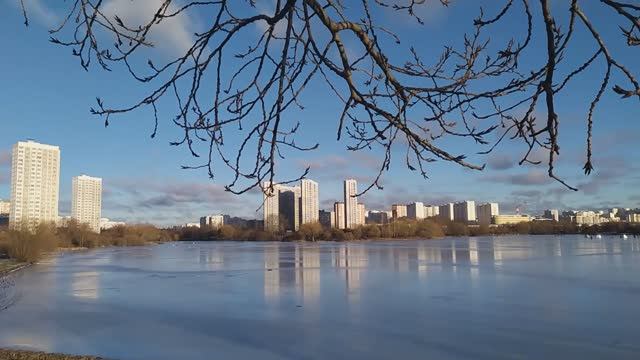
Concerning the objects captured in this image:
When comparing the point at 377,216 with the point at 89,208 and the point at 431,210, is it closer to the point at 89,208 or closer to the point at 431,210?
the point at 431,210

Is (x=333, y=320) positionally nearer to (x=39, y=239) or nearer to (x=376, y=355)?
(x=376, y=355)

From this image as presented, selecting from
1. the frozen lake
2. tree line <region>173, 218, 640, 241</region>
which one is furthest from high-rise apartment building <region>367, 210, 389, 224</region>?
the frozen lake

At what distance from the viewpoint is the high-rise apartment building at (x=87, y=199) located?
83125 mm

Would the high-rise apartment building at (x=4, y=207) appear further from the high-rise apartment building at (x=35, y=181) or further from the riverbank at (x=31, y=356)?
the riverbank at (x=31, y=356)

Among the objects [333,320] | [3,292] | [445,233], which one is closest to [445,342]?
[333,320]

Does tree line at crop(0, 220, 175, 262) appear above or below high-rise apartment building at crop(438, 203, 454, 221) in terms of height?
below

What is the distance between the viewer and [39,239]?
2994 cm

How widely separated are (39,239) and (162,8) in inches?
1260

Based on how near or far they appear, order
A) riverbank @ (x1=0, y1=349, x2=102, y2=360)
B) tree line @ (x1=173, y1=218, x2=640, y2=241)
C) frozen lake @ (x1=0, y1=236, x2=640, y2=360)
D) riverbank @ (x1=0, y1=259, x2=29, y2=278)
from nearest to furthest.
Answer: riverbank @ (x1=0, y1=349, x2=102, y2=360), frozen lake @ (x1=0, y1=236, x2=640, y2=360), riverbank @ (x1=0, y1=259, x2=29, y2=278), tree line @ (x1=173, y1=218, x2=640, y2=241)

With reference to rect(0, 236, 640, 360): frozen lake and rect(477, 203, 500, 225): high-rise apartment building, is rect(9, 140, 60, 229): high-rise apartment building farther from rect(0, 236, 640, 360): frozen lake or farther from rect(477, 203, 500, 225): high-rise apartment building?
rect(477, 203, 500, 225): high-rise apartment building

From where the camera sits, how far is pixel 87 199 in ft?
281

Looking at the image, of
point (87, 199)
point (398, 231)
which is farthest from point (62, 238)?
point (87, 199)

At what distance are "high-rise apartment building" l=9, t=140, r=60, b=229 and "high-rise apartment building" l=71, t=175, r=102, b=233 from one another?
2302 centimetres

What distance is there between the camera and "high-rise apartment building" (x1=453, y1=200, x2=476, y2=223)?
106 m
